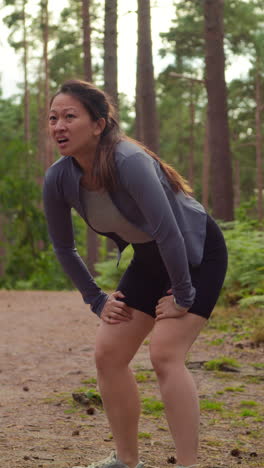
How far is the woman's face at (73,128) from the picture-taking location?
3.55 m

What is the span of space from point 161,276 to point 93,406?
7.95 feet

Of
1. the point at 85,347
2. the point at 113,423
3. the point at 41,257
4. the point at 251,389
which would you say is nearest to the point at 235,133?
the point at 41,257

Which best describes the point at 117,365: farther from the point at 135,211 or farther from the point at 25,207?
the point at 25,207

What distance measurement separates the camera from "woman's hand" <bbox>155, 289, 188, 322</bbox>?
3.59 m

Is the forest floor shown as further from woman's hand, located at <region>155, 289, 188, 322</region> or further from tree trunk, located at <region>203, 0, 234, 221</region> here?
tree trunk, located at <region>203, 0, 234, 221</region>

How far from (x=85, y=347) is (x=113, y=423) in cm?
517

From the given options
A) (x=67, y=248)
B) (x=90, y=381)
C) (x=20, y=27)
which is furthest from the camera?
(x=20, y=27)

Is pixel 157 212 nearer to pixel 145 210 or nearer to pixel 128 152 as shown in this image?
pixel 145 210

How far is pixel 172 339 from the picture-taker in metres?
3.56

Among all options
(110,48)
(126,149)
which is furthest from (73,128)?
(110,48)

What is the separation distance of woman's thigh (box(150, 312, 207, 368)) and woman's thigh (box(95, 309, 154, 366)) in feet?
0.65

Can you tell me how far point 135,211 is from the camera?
3574 millimetres

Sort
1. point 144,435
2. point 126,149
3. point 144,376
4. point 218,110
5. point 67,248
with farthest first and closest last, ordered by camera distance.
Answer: point 218,110, point 144,376, point 144,435, point 67,248, point 126,149

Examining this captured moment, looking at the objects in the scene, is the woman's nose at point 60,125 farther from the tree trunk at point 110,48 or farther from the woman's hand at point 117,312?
the tree trunk at point 110,48
